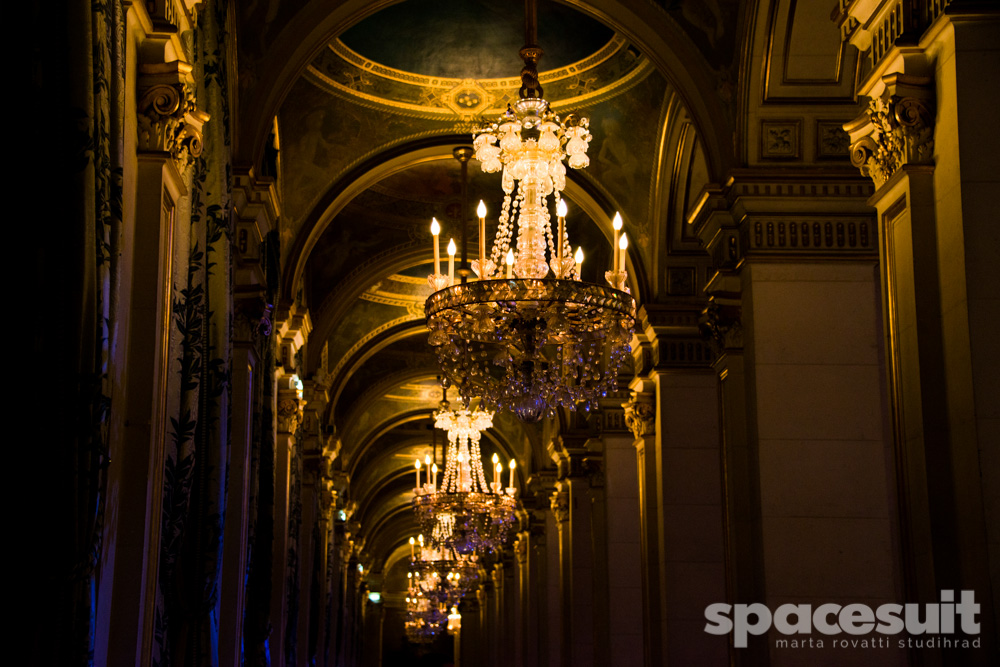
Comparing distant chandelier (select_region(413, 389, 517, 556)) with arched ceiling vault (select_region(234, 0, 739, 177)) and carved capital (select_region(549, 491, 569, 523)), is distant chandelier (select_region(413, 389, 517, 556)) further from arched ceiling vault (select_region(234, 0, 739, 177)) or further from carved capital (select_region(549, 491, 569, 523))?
arched ceiling vault (select_region(234, 0, 739, 177))

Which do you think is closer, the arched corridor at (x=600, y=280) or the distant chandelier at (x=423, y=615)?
the arched corridor at (x=600, y=280)

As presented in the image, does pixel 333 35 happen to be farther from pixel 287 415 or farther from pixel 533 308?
pixel 287 415

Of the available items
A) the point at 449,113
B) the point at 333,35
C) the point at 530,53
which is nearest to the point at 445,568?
the point at 449,113

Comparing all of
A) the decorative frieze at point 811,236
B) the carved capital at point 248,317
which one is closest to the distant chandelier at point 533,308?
the decorative frieze at point 811,236

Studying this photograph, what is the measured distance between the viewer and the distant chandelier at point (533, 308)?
745 centimetres

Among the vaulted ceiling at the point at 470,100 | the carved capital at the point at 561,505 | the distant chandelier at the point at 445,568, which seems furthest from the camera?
the distant chandelier at the point at 445,568

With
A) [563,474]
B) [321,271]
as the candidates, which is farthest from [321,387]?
[563,474]

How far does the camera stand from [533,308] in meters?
7.43

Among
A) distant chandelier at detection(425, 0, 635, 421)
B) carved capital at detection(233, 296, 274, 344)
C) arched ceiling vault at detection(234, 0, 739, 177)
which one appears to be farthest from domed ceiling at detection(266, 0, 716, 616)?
distant chandelier at detection(425, 0, 635, 421)

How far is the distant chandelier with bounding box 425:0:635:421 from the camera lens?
7.45 m

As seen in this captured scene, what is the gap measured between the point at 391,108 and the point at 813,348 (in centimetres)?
624

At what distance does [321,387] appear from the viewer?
611 inches

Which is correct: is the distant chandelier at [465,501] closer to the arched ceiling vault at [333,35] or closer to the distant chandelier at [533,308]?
the arched ceiling vault at [333,35]

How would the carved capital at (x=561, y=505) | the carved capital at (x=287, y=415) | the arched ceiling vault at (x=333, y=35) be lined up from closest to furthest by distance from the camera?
the arched ceiling vault at (x=333, y=35) → the carved capital at (x=287, y=415) → the carved capital at (x=561, y=505)
